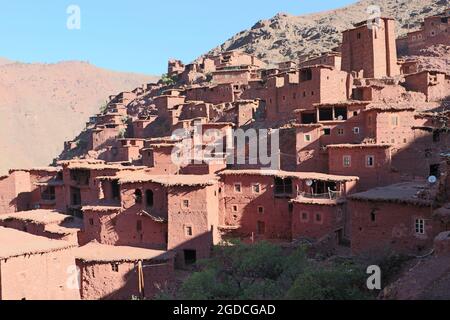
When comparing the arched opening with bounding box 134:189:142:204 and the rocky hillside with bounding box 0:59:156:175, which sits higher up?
the rocky hillside with bounding box 0:59:156:175

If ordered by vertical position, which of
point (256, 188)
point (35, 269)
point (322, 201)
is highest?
point (256, 188)

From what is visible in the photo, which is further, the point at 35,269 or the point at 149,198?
the point at 149,198

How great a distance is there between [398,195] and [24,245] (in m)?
19.3

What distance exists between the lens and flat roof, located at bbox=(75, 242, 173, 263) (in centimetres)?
2711

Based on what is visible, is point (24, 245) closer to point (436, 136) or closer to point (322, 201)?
point (322, 201)

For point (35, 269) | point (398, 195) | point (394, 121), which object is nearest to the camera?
point (35, 269)

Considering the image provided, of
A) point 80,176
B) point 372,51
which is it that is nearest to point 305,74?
point 372,51

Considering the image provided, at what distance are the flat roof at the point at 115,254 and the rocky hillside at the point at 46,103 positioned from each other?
194 ft

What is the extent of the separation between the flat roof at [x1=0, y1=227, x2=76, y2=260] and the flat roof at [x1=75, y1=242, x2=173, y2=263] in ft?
11.2

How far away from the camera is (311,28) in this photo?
84.5 m

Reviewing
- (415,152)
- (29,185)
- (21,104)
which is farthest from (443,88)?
(21,104)

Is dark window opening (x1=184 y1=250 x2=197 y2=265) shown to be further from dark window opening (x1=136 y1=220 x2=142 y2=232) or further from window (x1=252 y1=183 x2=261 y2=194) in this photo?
window (x1=252 y1=183 x2=261 y2=194)

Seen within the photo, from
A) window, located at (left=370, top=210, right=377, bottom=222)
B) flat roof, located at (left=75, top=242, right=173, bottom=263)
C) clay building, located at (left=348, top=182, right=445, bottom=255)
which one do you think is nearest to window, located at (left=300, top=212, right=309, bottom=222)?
clay building, located at (left=348, top=182, right=445, bottom=255)
